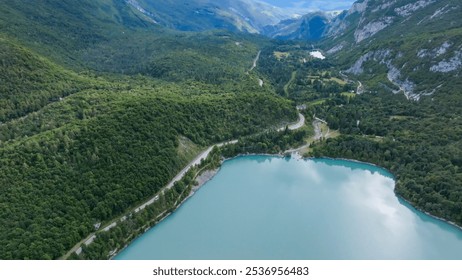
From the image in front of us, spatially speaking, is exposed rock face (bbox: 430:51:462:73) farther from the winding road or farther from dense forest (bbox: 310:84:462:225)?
the winding road

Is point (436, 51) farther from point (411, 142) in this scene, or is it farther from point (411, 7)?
point (411, 7)

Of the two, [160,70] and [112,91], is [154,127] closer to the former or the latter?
[112,91]

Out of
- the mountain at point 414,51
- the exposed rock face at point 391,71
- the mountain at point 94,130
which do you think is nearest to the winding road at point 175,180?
the mountain at point 94,130

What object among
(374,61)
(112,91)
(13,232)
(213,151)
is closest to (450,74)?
(374,61)

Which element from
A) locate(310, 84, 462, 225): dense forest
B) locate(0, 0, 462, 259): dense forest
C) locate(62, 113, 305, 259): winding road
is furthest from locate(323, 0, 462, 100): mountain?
locate(62, 113, 305, 259): winding road

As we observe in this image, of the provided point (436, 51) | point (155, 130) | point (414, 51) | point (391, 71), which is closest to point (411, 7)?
point (414, 51)

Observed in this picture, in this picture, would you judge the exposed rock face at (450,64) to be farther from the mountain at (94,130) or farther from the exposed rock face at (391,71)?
the mountain at (94,130)
